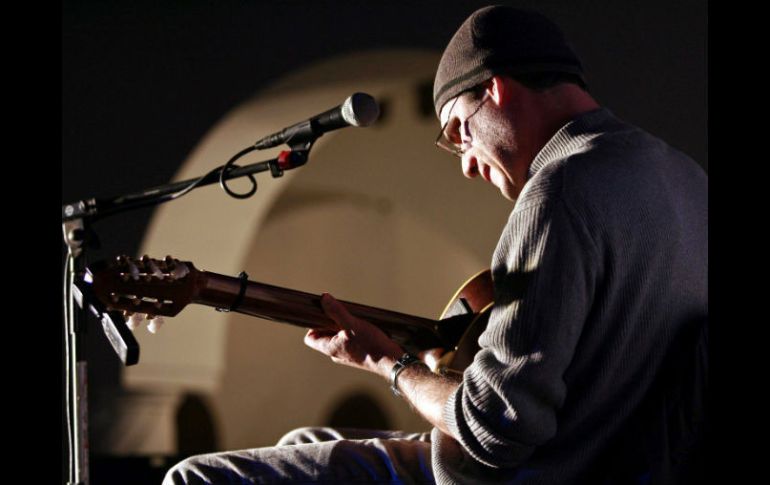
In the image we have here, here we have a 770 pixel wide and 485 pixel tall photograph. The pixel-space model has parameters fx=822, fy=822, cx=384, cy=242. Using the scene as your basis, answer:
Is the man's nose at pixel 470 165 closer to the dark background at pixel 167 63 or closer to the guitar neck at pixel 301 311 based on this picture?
the guitar neck at pixel 301 311

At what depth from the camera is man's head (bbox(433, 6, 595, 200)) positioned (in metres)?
1.37

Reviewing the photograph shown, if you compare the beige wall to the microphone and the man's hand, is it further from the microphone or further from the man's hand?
the man's hand

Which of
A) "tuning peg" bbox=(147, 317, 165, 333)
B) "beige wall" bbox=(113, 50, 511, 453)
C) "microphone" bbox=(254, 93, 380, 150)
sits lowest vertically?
"beige wall" bbox=(113, 50, 511, 453)

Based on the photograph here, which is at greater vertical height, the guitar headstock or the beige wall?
the guitar headstock

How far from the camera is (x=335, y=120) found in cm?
153

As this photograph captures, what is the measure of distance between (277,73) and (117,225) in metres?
1.01

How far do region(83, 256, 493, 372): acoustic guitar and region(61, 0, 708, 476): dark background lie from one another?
209 centimetres

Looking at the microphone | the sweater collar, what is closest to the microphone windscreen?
the microphone

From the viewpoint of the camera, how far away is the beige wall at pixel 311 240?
3758 millimetres

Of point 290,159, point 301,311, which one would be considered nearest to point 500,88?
point 290,159

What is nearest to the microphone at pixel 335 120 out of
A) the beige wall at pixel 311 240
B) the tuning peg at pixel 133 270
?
the tuning peg at pixel 133 270

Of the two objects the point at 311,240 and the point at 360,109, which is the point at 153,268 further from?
the point at 311,240

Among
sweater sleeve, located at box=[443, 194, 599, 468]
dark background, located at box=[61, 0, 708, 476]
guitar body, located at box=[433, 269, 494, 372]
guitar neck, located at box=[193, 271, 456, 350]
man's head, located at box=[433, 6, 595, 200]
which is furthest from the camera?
dark background, located at box=[61, 0, 708, 476]

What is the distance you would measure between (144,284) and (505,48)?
28.3 inches
